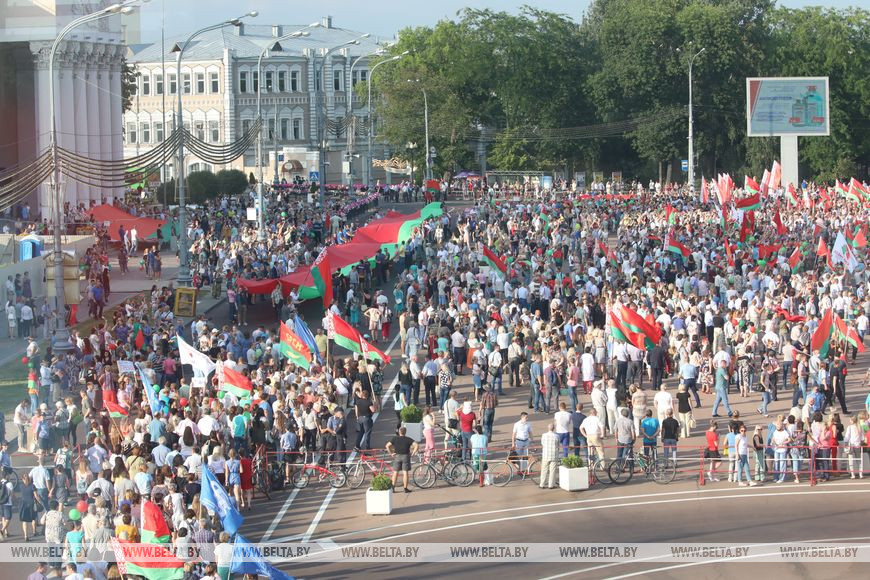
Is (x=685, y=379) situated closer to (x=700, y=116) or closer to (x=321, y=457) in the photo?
(x=321, y=457)

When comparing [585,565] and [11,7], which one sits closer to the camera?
[585,565]

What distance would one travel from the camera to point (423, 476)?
24.7 metres

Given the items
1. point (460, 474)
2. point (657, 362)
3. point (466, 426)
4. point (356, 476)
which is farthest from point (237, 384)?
point (657, 362)

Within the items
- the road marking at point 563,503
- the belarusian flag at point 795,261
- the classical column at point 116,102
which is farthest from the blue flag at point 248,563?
the classical column at point 116,102

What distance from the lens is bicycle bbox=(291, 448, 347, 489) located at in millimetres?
24750

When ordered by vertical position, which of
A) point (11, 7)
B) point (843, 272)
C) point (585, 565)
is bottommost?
point (585, 565)

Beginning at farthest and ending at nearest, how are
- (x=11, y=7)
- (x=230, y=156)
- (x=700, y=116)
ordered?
1. (x=700, y=116)
2. (x=11, y=7)
3. (x=230, y=156)

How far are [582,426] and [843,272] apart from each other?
17.5 m

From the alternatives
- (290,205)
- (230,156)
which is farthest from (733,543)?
(290,205)

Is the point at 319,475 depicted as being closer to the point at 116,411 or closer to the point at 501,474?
the point at 501,474

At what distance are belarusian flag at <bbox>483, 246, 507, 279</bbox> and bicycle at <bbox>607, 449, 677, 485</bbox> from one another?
15.5 m

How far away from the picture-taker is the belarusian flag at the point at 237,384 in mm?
26578

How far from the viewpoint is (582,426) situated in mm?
25172

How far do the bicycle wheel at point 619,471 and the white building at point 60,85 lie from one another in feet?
151
